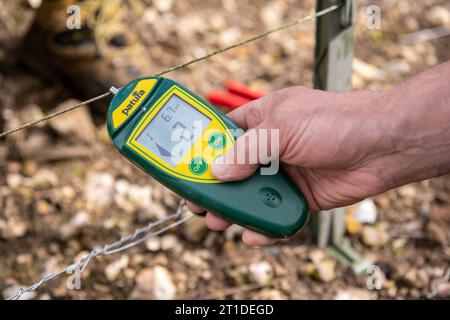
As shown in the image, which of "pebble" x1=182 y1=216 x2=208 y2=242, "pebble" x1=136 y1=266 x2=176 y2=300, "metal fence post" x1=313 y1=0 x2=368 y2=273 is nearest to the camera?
"metal fence post" x1=313 y1=0 x2=368 y2=273

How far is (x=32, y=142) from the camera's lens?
166cm

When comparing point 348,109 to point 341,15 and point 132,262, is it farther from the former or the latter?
point 132,262

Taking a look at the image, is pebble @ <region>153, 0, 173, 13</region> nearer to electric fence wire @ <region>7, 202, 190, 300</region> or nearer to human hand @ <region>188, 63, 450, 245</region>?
electric fence wire @ <region>7, 202, 190, 300</region>

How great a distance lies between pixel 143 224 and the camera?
1532mm

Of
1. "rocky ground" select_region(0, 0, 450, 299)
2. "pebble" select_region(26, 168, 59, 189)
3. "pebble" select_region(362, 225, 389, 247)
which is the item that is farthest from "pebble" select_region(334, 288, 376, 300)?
"pebble" select_region(26, 168, 59, 189)

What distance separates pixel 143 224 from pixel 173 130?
48 centimetres

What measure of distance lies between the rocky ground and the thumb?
46cm

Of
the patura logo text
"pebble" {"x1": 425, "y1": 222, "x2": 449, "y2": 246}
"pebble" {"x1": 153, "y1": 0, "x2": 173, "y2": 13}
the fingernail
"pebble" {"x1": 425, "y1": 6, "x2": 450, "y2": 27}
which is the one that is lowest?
"pebble" {"x1": 425, "y1": 222, "x2": 449, "y2": 246}

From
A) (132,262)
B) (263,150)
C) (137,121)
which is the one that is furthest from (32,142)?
(263,150)

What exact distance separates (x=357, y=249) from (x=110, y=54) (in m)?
0.94

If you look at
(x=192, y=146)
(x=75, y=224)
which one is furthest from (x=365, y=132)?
(x=75, y=224)

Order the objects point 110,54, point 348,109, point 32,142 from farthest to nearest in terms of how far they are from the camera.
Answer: point 110,54, point 32,142, point 348,109

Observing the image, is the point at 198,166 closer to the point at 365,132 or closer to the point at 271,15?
the point at 365,132

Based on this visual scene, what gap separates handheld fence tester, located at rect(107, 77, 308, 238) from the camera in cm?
107
